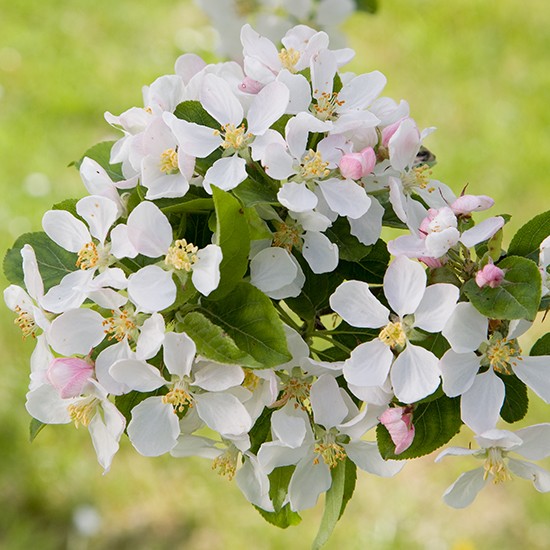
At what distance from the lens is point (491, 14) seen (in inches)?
170

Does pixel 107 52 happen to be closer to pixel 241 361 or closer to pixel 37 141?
pixel 37 141

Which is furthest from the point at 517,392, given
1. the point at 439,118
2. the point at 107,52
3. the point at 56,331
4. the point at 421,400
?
Result: the point at 107,52

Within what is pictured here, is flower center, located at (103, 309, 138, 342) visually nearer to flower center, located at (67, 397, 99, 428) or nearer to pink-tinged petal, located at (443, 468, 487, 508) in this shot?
flower center, located at (67, 397, 99, 428)

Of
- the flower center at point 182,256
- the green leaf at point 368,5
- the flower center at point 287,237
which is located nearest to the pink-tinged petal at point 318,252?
the flower center at point 287,237

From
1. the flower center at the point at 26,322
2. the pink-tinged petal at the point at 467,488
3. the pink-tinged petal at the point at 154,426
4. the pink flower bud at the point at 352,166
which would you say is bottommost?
the flower center at the point at 26,322

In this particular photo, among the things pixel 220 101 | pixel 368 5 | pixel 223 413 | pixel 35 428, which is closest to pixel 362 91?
pixel 220 101

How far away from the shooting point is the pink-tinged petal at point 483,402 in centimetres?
88

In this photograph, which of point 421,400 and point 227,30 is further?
point 227,30

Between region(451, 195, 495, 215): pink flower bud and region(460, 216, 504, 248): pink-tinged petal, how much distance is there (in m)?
0.04

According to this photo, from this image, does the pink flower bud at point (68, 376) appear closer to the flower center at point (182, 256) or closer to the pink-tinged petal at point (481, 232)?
the flower center at point (182, 256)

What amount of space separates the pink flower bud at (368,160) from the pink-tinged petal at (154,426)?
302mm

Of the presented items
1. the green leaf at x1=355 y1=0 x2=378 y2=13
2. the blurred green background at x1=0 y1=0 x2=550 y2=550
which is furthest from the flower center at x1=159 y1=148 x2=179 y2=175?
the blurred green background at x1=0 y1=0 x2=550 y2=550

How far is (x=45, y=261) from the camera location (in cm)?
102

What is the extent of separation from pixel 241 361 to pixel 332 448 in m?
0.20
